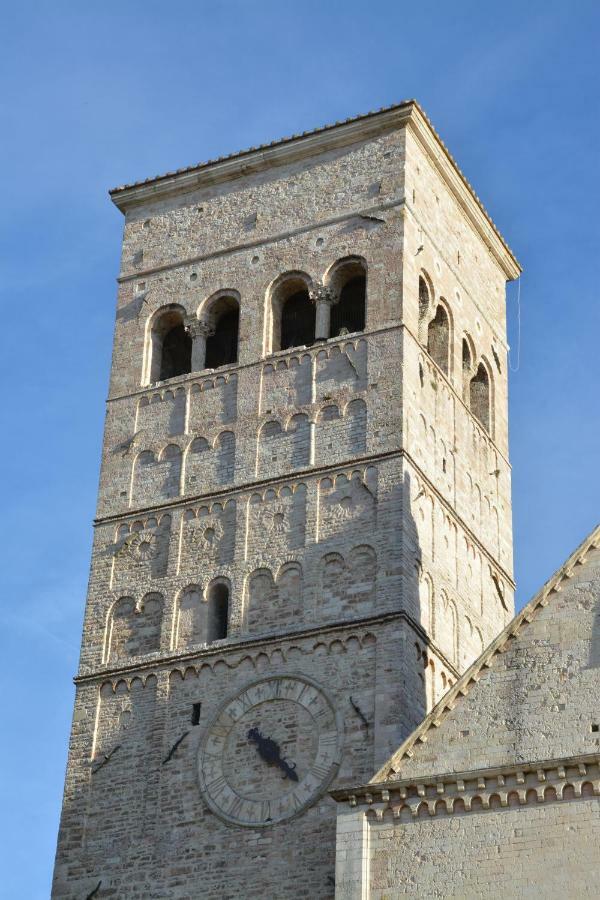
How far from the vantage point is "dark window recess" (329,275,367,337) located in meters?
32.3

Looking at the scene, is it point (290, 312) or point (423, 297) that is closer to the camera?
point (423, 297)

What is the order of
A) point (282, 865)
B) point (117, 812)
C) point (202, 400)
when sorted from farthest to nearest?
point (202, 400) → point (117, 812) → point (282, 865)

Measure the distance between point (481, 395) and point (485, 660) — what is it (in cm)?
1121

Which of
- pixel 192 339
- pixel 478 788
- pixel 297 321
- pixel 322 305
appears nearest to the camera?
pixel 478 788

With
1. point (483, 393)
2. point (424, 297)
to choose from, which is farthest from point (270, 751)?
point (483, 393)

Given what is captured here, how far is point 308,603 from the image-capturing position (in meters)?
28.9

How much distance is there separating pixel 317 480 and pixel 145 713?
4.52 meters

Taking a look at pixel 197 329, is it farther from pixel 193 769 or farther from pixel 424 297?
pixel 193 769

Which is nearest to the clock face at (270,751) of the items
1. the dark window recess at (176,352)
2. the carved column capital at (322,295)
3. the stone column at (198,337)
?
the stone column at (198,337)

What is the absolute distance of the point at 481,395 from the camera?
115 ft

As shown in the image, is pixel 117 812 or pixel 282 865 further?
pixel 117 812

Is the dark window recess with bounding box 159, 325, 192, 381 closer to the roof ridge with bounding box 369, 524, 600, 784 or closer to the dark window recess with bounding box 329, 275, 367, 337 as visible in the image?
the dark window recess with bounding box 329, 275, 367, 337

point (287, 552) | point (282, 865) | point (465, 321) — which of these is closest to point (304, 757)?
point (282, 865)

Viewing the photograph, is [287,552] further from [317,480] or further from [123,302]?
[123,302]
